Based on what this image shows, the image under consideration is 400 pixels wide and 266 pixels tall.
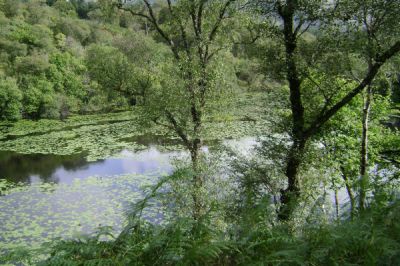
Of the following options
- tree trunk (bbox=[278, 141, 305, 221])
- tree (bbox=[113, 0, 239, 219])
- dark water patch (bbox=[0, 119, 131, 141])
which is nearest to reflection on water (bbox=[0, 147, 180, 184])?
dark water patch (bbox=[0, 119, 131, 141])

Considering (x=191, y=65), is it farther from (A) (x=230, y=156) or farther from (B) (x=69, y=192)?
(B) (x=69, y=192)

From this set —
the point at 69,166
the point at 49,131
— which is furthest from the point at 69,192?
the point at 49,131

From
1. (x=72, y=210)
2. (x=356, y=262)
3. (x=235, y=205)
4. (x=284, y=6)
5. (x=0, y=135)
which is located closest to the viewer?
(x=356, y=262)

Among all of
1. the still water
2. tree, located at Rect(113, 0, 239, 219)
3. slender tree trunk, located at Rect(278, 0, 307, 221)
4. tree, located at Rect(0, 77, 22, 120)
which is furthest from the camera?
tree, located at Rect(0, 77, 22, 120)

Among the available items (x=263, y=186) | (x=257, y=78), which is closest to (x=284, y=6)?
(x=257, y=78)

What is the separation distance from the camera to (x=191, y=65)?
12.1m

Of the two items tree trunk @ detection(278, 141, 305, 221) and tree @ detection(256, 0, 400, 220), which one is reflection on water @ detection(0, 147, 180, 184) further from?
tree @ detection(256, 0, 400, 220)

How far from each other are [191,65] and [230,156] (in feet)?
12.1

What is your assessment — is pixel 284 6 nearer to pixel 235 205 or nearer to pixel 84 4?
pixel 235 205

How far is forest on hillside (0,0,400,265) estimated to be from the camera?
3293 millimetres

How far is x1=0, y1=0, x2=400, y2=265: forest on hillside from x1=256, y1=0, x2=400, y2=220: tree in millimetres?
31

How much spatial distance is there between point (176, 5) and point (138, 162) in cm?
1111

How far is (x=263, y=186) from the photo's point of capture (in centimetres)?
918

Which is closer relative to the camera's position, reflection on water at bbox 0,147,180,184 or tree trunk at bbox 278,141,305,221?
tree trunk at bbox 278,141,305,221
